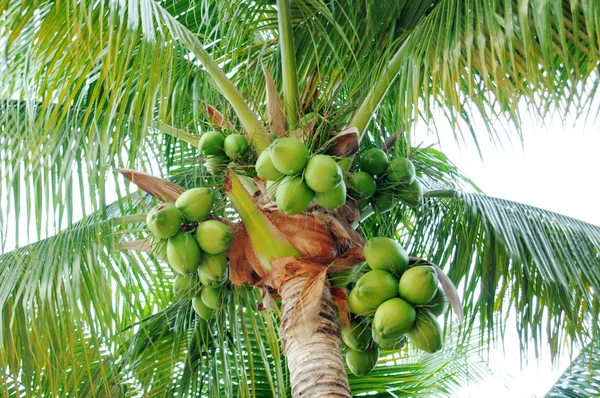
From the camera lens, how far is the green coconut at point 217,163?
2975 millimetres

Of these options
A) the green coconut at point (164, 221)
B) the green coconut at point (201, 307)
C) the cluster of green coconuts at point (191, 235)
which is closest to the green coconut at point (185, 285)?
the green coconut at point (201, 307)

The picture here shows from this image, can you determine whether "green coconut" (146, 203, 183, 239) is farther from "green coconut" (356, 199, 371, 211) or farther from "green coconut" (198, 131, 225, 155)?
"green coconut" (356, 199, 371, 211)

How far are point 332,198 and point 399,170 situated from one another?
19.8 inches

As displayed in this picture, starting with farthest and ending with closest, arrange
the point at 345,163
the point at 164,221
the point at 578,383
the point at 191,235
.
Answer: the point at 578,383, the point at 345,163, the point at 191,235, the point at 164,221

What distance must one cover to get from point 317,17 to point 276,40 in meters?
0.35

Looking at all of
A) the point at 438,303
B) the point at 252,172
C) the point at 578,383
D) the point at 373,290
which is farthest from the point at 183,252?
the point at 578,383

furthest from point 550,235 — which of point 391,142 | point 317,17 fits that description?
point 317,17

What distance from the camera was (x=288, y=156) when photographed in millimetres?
2516

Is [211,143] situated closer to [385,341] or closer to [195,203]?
[195,203]

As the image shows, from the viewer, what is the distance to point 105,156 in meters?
2.52

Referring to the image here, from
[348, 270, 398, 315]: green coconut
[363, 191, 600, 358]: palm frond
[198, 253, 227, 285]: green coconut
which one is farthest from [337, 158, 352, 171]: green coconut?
[363, 191, 600, 358]: palm frond

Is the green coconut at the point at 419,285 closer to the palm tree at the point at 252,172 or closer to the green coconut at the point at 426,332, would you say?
the green coconut at the point at 426,332

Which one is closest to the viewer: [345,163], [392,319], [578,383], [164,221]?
[392,319]

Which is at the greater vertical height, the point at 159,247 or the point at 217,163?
the point at 217,163
